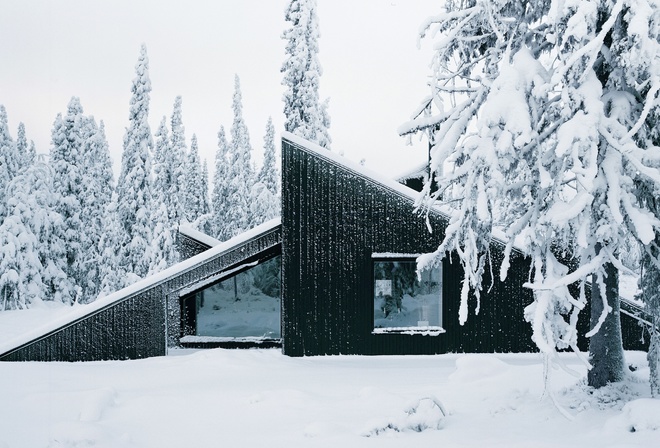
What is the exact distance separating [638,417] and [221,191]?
5774 centimetres

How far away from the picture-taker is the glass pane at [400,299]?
102ft

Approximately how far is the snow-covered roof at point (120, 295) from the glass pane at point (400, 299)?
1506 centimetres

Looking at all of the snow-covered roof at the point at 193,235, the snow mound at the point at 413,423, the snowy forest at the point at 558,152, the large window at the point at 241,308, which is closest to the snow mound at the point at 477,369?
the snowy forest at the point at 558,152

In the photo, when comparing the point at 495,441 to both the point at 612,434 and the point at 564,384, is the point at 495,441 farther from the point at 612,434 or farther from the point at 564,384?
the point at 564,384

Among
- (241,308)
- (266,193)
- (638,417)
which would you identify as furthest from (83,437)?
(266,193)

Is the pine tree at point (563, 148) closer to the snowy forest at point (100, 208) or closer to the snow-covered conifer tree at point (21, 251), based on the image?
the snowy forest at point (100, 208)

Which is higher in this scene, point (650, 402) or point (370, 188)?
point (370, 188)

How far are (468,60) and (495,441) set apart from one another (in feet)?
21.1

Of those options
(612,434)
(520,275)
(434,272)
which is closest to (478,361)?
(520,275)

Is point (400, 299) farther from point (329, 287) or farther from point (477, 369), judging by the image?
point (477, 369)

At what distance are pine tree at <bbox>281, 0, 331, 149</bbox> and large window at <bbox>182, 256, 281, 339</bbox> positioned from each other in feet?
31.3

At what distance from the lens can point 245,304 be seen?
149ft

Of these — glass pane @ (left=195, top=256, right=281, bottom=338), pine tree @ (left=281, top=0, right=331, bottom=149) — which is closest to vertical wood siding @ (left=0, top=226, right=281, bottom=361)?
glass pane @ (left=195, top=256, right=281, bottom=338)

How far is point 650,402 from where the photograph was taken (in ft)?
26.0
